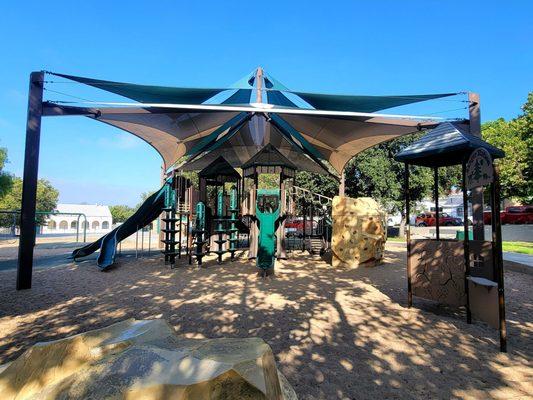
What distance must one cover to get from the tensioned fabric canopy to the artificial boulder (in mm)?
6716

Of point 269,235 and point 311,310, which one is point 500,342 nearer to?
point 311,310

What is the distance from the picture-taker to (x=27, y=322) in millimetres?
5086

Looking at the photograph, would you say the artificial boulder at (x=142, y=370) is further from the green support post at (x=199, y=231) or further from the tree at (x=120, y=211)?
the tree at (x=120, y=211)

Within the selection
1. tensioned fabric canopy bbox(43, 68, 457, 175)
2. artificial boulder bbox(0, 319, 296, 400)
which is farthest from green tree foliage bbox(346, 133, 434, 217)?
artificial boulder bbox(0, 319, 296, 400)

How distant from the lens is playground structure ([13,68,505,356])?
7.67 m

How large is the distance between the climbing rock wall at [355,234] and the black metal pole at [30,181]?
8.62m

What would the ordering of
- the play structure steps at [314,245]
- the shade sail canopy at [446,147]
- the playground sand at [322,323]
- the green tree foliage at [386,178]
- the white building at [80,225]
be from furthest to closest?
the white building at [80,225] → the green tree foliage at [386,178] → the play structure steps at [314,245] → the shade sail canopy at [446,147] → the playground sand at [322,323]

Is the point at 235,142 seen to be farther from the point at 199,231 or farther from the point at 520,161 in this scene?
the point at 520,161

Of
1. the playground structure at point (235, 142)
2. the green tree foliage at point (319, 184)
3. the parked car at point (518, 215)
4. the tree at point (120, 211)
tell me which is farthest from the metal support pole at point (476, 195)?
the tree at point (120, 211)

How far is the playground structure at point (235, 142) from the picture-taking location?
7668 mm

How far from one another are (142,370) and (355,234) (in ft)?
33.2

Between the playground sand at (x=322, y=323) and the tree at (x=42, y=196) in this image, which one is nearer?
the playground sand at (x=322, y=323)

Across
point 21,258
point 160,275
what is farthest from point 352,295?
point 21,258

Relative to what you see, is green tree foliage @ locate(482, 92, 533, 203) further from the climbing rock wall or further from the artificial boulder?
the artificial boulder
